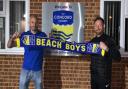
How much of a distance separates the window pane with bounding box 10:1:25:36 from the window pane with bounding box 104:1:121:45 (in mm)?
1965

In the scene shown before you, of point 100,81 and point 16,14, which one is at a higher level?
point 16,14

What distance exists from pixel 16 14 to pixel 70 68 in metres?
1.80

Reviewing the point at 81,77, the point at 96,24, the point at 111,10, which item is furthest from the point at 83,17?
the point at 96,24

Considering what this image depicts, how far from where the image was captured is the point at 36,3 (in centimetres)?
958

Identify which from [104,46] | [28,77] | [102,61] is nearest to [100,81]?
[102,61]

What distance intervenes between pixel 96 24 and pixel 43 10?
245 centimetres

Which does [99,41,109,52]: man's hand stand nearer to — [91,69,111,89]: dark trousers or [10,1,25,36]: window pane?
[91,69,111,89]: dark trousers

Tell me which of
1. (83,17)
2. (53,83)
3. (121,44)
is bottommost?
(53,83)

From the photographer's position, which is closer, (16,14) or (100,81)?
(100,81)

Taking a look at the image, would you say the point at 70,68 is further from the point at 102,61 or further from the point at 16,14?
the point at 102,61

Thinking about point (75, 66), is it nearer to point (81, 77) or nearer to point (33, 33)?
point (81, 77)

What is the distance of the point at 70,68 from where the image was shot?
377 inches

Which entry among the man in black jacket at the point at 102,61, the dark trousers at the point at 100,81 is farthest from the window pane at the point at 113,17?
→ the dark trousers at the point at 100,81

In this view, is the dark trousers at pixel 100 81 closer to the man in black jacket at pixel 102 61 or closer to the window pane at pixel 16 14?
the man in black jacket at pixel 102 61
